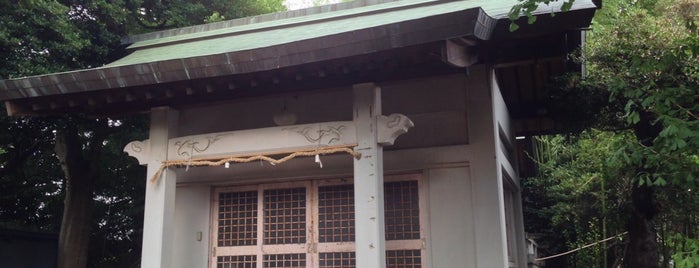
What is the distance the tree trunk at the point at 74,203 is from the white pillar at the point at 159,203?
5152 millimetres

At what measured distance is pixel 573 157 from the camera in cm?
1206

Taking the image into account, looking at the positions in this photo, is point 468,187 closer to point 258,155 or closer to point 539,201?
point 258,155

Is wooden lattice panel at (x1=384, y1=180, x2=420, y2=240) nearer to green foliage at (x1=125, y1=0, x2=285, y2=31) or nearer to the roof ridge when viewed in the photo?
the roof ridge

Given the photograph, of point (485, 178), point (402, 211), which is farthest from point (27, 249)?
point (485, 178)

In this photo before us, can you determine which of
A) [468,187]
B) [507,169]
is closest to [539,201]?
[507,169]

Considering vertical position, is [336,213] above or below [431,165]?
below

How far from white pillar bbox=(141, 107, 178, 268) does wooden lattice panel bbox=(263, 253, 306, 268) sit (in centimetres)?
102

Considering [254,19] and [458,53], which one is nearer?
[458,53]

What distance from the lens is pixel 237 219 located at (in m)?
6.32

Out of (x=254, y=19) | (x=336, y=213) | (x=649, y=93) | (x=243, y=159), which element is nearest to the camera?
(x=649, y=93)

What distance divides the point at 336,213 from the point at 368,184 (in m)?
1.29

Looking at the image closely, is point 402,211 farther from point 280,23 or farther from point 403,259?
Answer: point 280,23

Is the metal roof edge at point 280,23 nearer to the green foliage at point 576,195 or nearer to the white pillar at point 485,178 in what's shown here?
the white pillar at point 485,178

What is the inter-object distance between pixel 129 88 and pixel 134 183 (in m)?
7.93
